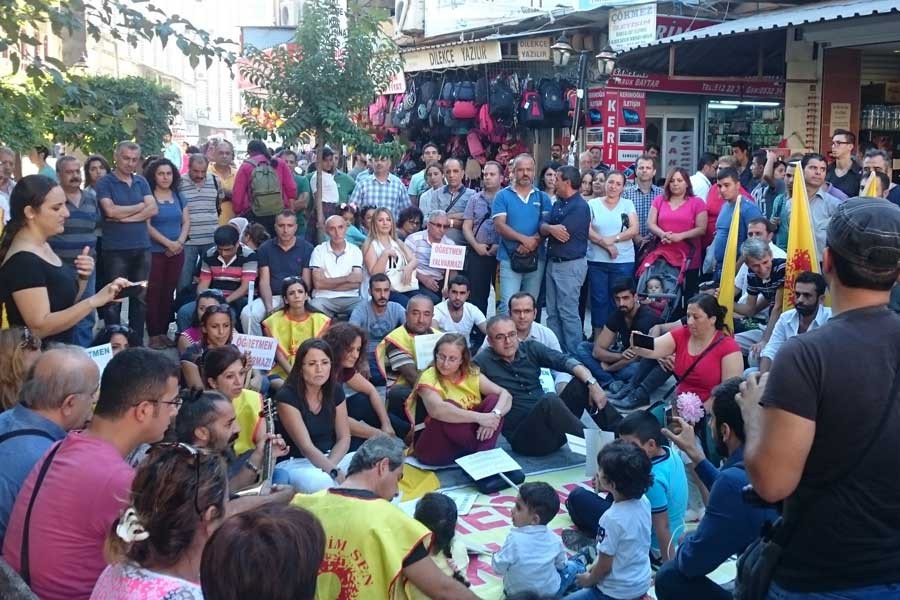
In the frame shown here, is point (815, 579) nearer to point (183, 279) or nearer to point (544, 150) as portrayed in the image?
point (183, 279)

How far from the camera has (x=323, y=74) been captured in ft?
31.2

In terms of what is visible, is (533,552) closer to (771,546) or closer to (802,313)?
(771,546)

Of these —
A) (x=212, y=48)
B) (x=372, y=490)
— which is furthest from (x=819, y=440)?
(x=212, y=48)

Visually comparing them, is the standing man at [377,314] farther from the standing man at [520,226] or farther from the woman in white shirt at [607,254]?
the woman in white shirt at [607,254]

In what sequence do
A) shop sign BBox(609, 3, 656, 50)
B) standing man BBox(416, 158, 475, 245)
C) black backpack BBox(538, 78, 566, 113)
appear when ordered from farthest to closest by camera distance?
1. black backpack BBox(538, 78, 566, 113)
2. shop sign BBox(609, 3, 656, 50)
3. standing man BBox(416, 158, 475, 245)

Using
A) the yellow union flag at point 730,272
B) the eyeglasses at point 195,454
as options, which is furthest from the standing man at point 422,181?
the eyeglasses at point 195,454

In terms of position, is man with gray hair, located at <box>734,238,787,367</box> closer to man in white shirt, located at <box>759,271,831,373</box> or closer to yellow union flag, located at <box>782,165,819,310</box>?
yellow union flag, located at <box>782,165,819,310</box>

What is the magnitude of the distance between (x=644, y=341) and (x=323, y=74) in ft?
14.5

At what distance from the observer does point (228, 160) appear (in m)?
11.4

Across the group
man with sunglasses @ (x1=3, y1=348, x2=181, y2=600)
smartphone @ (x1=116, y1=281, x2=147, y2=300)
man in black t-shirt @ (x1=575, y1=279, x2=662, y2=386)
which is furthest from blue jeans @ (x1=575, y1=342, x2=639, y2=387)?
man with sunglasses @ (x1=3, y1=348, x2=181, y2=600)

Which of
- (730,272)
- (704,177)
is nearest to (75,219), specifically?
(730,272)

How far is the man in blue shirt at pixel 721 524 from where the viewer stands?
3.37 metres

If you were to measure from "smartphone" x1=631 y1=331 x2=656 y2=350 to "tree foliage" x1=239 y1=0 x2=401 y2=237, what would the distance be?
157 inches

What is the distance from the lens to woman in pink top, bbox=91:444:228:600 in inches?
97.2
